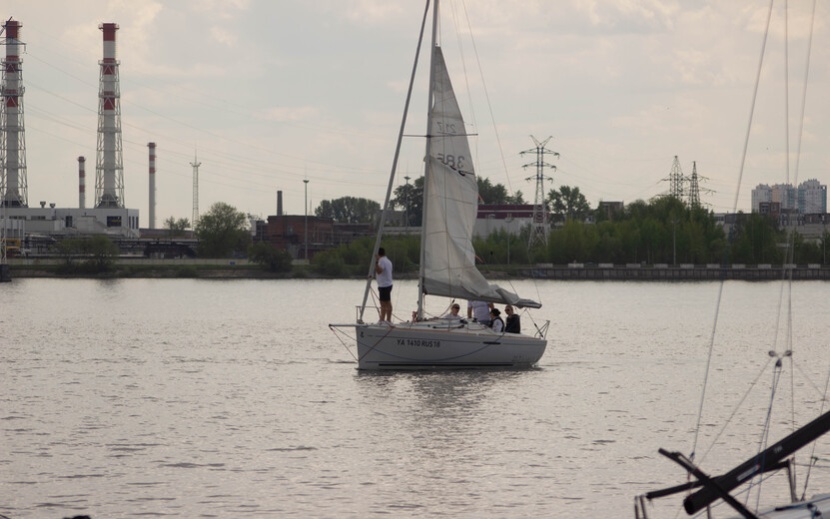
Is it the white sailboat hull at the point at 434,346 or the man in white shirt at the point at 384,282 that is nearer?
the man in white shirt at the point at 384,282

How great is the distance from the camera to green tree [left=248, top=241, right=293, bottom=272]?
19525 cm

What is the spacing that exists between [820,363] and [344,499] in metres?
34.7

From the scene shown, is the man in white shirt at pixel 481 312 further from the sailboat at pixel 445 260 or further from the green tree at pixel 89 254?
the green tree at pixel 89 254

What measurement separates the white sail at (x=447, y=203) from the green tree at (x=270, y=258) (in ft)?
501

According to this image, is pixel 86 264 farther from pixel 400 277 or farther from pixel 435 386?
pixel 435 386

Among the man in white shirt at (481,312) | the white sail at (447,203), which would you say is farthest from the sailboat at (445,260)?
the man in white shirt at (481,312)

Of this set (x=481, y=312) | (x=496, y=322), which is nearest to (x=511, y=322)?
(x=496, y=322)

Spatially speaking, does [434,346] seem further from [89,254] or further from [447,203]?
[89,254]

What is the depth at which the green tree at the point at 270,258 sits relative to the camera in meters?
195

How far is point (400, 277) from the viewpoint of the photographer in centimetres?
18062

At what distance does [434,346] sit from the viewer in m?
42.9

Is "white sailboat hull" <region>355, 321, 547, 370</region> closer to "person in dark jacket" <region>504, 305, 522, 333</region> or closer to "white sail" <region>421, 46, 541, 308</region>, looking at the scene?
"person in dark jacket" <region>504, 305, 522, 333</region>

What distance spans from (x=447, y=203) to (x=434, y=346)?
4654mm

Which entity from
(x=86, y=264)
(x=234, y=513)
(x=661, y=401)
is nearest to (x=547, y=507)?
(x=234, y=513)
